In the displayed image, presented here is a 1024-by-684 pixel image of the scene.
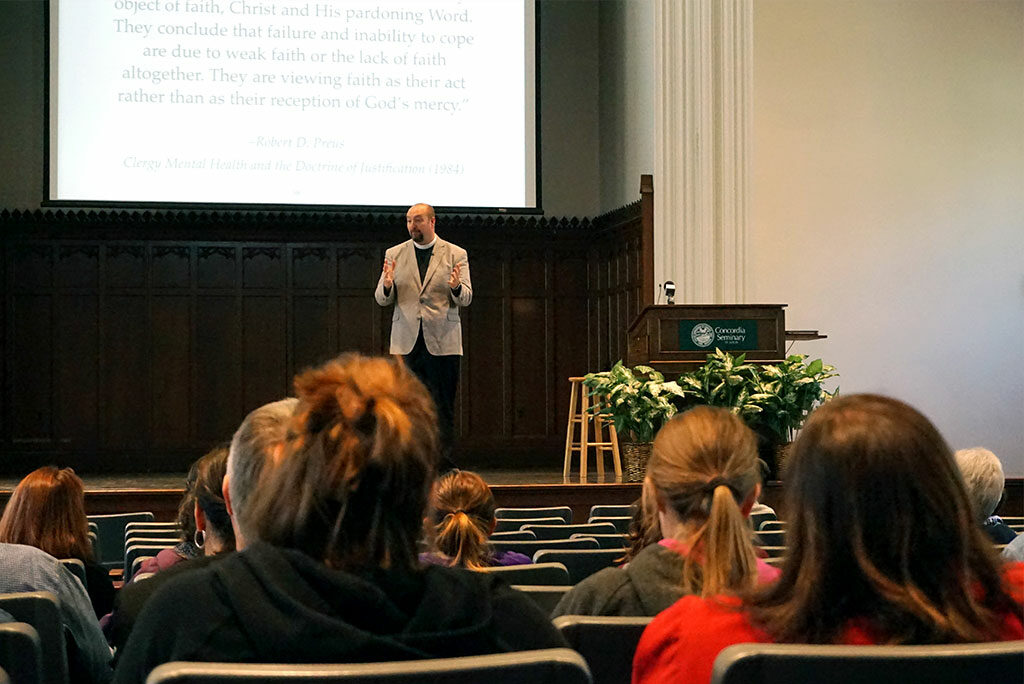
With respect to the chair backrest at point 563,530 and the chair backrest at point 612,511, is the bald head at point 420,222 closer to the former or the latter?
the chair backrest at point 612,511

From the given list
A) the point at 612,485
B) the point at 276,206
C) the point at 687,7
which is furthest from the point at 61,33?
the point at 612,485

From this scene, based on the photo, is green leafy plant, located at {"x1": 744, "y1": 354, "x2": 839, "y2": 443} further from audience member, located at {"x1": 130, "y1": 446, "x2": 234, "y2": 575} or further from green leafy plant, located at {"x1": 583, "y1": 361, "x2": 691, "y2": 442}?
audience member, located at {"x1": 130, "y1": 446, "x2": 234, "y2": 575}

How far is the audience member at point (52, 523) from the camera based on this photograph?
311 cm

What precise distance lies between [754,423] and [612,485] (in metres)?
1.09

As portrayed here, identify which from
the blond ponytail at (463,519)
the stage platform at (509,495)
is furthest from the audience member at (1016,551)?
the stage platform at (509,495)

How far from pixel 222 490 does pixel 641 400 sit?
5.12 metres

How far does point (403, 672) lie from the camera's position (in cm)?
116

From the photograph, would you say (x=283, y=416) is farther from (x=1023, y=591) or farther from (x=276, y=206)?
(x=276, y=206)

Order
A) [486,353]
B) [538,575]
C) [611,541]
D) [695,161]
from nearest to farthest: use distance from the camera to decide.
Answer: [538,575] < [611,541] < [695,161] < [486,353]

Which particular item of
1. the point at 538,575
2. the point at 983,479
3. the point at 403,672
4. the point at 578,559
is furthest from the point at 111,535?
the point at 403,672

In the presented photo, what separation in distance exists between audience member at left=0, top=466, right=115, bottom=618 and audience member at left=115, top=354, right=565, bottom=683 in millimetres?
1874

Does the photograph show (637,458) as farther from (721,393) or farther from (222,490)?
(222,490)

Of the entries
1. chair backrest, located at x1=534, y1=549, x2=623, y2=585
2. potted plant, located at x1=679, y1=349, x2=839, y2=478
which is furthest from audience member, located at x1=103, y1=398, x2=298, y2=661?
potted plant, located at x1=679, y1=349, x2=839, y2=478

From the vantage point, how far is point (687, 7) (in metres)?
9.41
